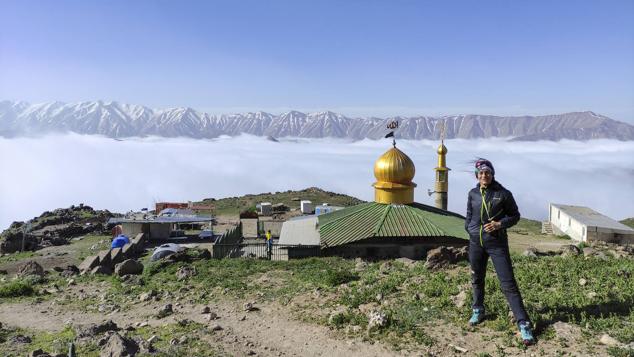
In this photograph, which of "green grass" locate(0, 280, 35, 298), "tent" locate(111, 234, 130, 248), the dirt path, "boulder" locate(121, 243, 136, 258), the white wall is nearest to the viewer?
the dirt path

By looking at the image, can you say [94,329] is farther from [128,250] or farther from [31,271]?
[128,250]

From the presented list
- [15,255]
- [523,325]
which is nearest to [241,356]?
[523,325]

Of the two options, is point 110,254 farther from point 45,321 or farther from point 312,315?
point 312,315

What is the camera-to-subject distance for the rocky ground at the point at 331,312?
818 cm

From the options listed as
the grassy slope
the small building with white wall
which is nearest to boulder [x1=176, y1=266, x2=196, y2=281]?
the small building with white wall

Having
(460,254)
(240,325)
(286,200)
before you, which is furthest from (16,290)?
(286,200)

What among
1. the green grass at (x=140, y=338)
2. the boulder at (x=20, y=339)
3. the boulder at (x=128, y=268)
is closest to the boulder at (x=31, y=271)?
the boulder at (x=128, y=268)

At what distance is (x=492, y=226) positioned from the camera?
743 centimetres

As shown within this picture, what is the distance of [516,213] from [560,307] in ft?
8.99

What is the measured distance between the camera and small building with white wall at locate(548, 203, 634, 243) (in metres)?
29.5

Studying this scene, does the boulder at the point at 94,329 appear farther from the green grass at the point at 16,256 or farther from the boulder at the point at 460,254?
the green grass at the point at 16,256

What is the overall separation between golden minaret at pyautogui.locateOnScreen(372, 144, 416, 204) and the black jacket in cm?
1436

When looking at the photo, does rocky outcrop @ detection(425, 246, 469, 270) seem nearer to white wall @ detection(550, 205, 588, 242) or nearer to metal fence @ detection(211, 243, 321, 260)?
metal fence @ detection(211, 243, 321, 260)

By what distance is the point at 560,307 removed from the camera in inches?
347
